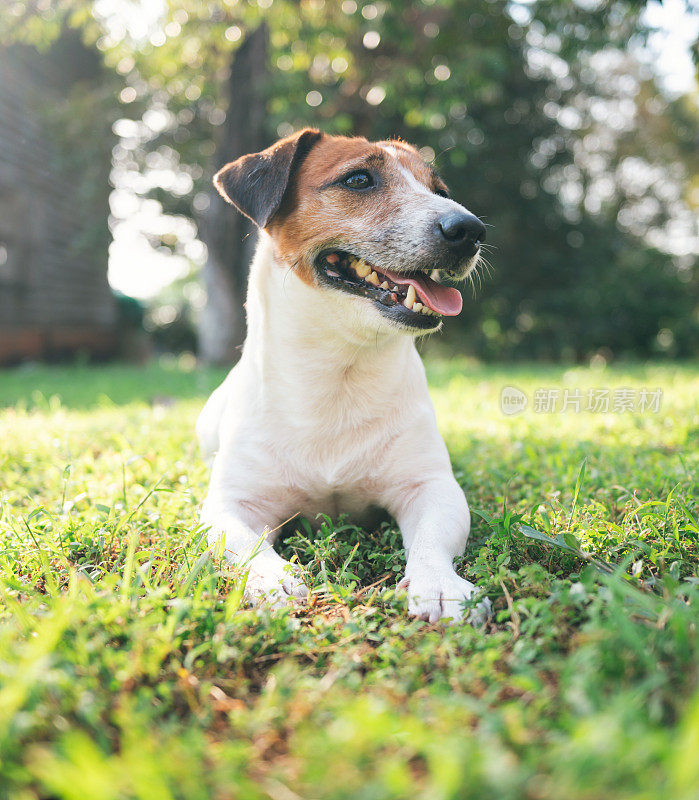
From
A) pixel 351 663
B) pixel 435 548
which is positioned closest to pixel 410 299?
pixel 435 548

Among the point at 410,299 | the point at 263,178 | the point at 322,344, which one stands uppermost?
the point at 263,178

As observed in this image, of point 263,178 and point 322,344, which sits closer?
point 322,344

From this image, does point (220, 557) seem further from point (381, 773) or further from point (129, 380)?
point (129, 380)

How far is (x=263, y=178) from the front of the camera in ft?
9.78

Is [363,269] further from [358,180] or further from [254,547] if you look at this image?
[254,547]

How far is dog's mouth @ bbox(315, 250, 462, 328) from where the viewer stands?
2.67 meters

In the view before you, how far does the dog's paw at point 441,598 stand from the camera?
1.84 meters

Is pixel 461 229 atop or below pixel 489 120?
below

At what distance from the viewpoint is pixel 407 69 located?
30.9 feet

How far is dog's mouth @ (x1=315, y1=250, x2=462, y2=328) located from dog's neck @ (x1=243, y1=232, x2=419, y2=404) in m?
0.10

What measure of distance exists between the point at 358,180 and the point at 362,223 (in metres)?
0.28

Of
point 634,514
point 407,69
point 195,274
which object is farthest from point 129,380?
point 195,274

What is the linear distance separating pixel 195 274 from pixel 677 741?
120ft

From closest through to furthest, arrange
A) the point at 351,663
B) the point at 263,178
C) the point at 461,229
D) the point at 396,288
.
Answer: the point at 351,663
the point at 461,229
the point at 396,288
the point at 263,178
